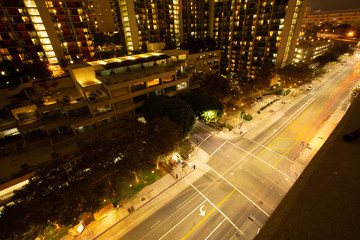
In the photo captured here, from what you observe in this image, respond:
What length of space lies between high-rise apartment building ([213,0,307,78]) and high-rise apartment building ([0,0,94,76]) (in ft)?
208

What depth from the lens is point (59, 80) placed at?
46.3 meters

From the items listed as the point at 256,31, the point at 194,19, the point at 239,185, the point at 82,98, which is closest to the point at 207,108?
the point at 239,185

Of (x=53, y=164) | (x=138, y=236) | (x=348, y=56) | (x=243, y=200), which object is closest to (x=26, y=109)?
(x=53, y=164)

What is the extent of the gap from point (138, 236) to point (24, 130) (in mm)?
32250

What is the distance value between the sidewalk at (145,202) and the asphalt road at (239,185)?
919mm

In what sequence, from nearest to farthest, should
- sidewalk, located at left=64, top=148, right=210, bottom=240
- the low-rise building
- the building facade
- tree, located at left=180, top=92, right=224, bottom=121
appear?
sidewalk, located at left=64, top=148, right=210, bottom=240, the building facade, tree, located at left=180, top=92, right=224, bottom=121, the low-rise building

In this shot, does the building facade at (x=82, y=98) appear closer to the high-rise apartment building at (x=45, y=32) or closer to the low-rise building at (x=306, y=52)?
the high-rise apartment building at (x=45, y=32)

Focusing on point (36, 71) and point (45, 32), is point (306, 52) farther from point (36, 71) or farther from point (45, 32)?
point (45, 32)

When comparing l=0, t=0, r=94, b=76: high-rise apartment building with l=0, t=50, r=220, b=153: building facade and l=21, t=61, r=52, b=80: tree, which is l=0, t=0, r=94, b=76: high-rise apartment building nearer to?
l=21, t=61, r=52, b=80: tree

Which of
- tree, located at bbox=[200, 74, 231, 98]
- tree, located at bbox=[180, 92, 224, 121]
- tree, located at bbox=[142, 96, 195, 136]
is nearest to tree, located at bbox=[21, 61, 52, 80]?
tree, located at bbox=[142, 96, 195, 136]

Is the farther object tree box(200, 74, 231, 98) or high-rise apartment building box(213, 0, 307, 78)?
high-rise apartment building box(213, 0, 307, 78)

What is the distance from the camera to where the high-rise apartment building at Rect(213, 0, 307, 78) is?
2415 inches

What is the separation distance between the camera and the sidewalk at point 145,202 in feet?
84.7

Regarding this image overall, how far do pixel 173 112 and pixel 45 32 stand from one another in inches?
2615
